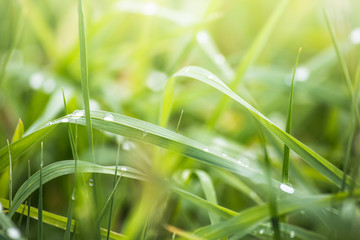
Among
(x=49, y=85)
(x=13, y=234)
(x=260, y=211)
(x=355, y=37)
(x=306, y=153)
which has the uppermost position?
(x=355, y=37)

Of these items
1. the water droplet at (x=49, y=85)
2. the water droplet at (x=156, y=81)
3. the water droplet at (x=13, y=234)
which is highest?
the water droplet at (x=156, y=81)

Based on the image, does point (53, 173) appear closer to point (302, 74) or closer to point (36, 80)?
point (36, 80)

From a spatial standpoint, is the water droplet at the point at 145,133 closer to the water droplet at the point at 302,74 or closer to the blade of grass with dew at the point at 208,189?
the blade of grass with dew at the point at 208,189

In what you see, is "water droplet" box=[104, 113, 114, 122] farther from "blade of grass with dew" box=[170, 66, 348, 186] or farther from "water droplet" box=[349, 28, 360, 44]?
"water droplet" box=[349, 28, 360, 44]

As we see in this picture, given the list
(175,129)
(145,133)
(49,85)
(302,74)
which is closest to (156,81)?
(175,129)

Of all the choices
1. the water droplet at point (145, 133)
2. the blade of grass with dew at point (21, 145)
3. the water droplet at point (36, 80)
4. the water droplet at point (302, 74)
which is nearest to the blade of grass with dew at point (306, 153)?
the water droplet at point (145, 133)

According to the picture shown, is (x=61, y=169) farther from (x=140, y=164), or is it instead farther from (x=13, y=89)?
(x=13, y=89)
